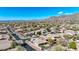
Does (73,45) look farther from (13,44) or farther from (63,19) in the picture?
(13,44)

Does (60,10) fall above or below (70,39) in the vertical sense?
above

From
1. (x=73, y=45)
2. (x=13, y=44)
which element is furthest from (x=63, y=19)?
(x=13, y=44)

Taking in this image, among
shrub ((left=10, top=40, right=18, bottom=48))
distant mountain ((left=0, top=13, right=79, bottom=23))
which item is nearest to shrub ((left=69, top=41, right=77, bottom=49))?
distant mountain ((left=0, top=13, right=79, bottom=23))

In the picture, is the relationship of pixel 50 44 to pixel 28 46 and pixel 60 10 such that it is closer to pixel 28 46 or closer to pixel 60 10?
pixel 28 46

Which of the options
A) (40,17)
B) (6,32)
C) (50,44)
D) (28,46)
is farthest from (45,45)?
(6,32)

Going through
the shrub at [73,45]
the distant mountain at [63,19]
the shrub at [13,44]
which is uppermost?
the distant mountain at [63,19]

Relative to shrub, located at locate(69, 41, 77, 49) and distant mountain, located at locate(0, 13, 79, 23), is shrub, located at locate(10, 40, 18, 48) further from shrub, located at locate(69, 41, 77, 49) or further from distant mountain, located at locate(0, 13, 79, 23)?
shrub, located at locate(69, 41, 77, 49)

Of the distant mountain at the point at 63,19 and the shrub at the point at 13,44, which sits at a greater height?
the distant mountain at the point at 63,19

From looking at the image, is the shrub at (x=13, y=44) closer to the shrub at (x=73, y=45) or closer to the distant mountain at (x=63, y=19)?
the distant mountain at (x=63, y=19)

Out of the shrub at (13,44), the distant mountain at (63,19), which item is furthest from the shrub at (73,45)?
the shrub at (13,44)
